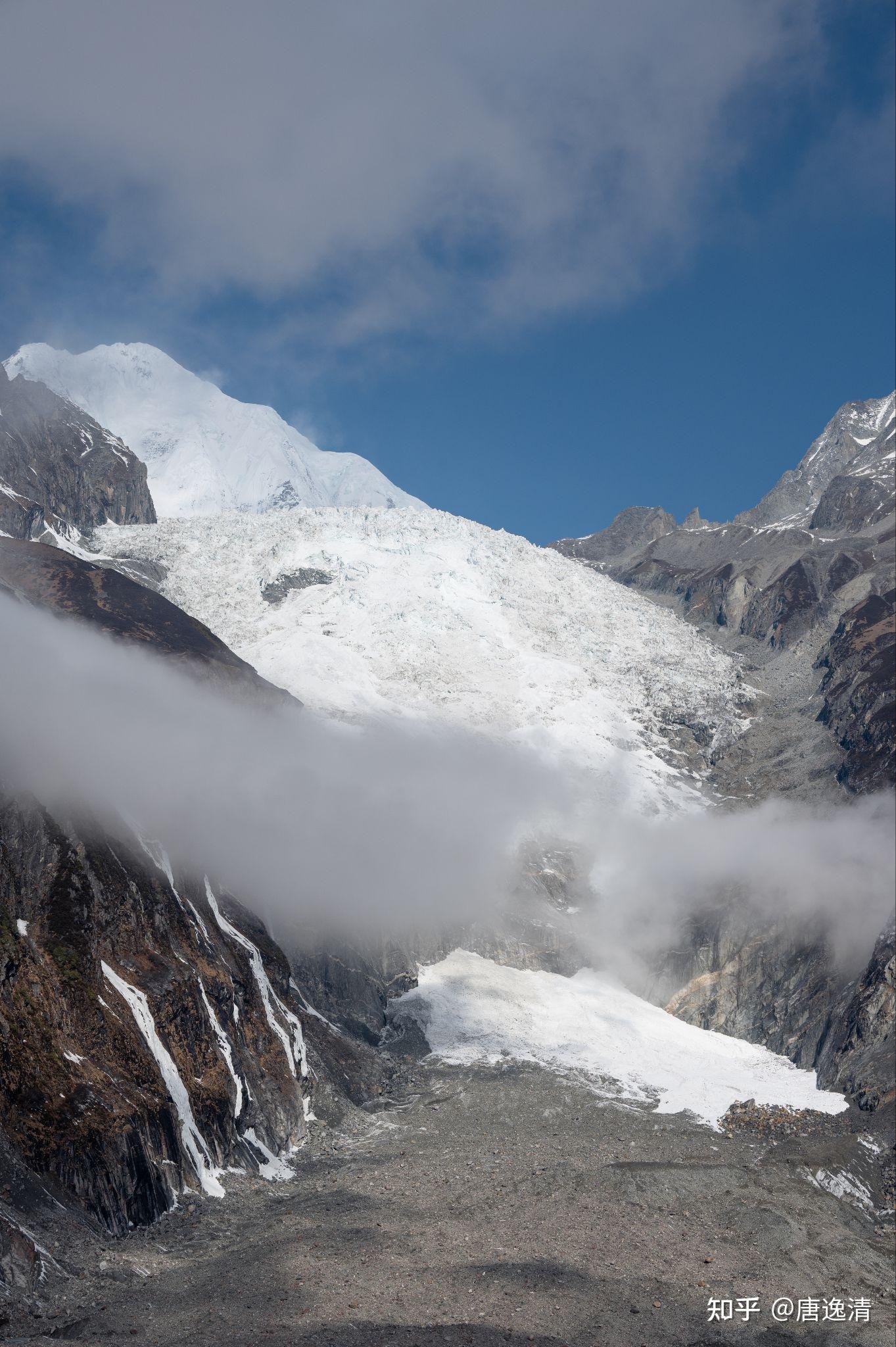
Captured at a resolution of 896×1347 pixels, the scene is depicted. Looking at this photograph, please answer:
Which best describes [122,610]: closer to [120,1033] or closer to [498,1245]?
[120,1033]

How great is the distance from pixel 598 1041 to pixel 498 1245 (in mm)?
72286

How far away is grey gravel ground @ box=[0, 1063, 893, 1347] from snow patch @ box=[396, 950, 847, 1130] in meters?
13.0

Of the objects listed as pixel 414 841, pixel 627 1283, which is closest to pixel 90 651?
pixel 414 841

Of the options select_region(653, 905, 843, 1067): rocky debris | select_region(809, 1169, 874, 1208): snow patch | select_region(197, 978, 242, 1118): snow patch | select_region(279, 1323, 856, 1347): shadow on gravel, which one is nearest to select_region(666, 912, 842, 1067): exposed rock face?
select_region(653, 905, 843, 1067): rocky debris

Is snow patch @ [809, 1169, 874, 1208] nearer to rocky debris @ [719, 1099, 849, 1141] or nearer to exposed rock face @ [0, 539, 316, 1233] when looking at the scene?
rocky debris @ [719, 1099, 849, 1141]

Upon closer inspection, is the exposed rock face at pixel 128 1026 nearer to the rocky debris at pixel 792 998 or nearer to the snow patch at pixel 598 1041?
the snow patch at pixel 598 1041

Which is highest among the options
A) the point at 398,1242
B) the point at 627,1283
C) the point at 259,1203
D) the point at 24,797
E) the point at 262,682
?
the point at 262,682

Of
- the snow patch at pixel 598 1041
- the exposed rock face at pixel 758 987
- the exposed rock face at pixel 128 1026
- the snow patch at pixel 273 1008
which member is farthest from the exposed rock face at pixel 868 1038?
the exposed rock face at pixel 128 1026

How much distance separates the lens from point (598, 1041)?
424ft

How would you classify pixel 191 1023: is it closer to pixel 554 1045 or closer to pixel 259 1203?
pixel 259 1203

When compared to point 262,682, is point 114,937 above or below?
below

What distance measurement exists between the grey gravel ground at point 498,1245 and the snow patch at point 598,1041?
1302cm

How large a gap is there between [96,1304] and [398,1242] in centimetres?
2075

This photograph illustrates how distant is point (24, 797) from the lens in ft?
241
